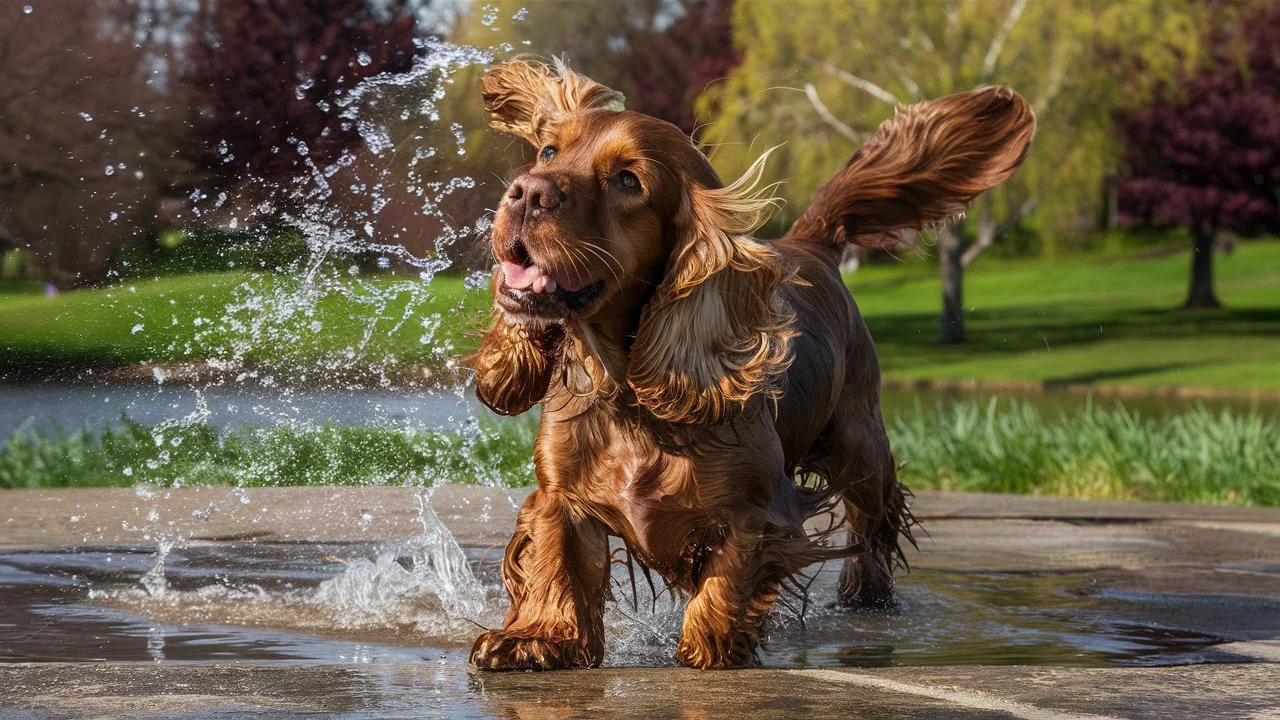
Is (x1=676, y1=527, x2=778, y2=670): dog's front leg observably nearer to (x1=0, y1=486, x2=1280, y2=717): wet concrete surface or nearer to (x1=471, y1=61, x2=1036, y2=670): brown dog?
(x1=471, y1=61, x2=1036, y2=670): brown dog

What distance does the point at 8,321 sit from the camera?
42.4ft

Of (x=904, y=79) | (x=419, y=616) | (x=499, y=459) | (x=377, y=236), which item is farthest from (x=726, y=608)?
(x=904, y=79)

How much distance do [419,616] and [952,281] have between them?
78.7 feet

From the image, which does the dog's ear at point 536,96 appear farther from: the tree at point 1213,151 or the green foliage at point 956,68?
the tree at point 1213,151

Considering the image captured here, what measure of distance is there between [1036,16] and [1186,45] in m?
2.87

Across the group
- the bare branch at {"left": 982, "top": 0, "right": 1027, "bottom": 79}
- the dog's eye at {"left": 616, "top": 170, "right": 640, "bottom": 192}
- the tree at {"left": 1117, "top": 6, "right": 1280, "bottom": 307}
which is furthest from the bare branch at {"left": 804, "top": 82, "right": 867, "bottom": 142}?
the dog's eye at {"left": 616, "top": 170, "right": 640, "bottom": 192}

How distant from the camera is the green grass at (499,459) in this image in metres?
8.72

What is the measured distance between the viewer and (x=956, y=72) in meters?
27.5

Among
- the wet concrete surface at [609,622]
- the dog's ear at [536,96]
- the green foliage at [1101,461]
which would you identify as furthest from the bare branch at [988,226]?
the dog's ear at [536,96]

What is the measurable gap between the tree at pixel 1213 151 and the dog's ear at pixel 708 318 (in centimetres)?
2868

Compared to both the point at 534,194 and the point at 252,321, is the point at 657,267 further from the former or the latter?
the point at 252,321

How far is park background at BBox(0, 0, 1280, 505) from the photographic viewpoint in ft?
24.6

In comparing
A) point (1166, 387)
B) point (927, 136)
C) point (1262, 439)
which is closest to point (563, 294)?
point (927, 136)

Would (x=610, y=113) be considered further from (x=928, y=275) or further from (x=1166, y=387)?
(x=928, y=275)
